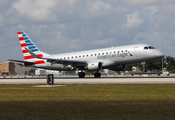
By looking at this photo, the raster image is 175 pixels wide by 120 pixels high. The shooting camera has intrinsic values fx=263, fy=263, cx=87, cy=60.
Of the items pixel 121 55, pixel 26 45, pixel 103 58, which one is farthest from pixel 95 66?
pixel 26 45

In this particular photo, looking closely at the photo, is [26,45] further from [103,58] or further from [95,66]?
[103,58]

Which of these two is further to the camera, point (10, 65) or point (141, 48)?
point (10, 65)

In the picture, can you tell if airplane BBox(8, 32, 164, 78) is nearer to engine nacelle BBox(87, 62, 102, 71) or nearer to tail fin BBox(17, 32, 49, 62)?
engine nacelle BBox(87, 62, 102, 71)

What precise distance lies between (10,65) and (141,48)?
506ft

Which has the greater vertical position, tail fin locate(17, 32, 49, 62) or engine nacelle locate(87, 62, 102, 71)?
tail fin locate(17, 32, 49, 62)

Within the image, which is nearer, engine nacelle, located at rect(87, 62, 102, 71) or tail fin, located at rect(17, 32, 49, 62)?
engine nacelle, located at rect(87, 62, 102, 71)

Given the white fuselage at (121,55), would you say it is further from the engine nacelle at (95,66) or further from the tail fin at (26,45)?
the tail fin at (26,45)

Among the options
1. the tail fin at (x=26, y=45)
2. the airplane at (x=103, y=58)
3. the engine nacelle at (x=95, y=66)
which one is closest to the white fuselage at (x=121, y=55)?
the airplane at (x=103, y=58)

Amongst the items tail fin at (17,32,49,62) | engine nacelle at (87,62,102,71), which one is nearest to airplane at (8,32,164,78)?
engine nacelle at (87,62,102,71)

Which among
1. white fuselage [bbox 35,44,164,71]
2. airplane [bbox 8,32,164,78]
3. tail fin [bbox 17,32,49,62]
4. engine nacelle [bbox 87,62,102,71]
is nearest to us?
white fuselage [bbox 35,44,164,71]
